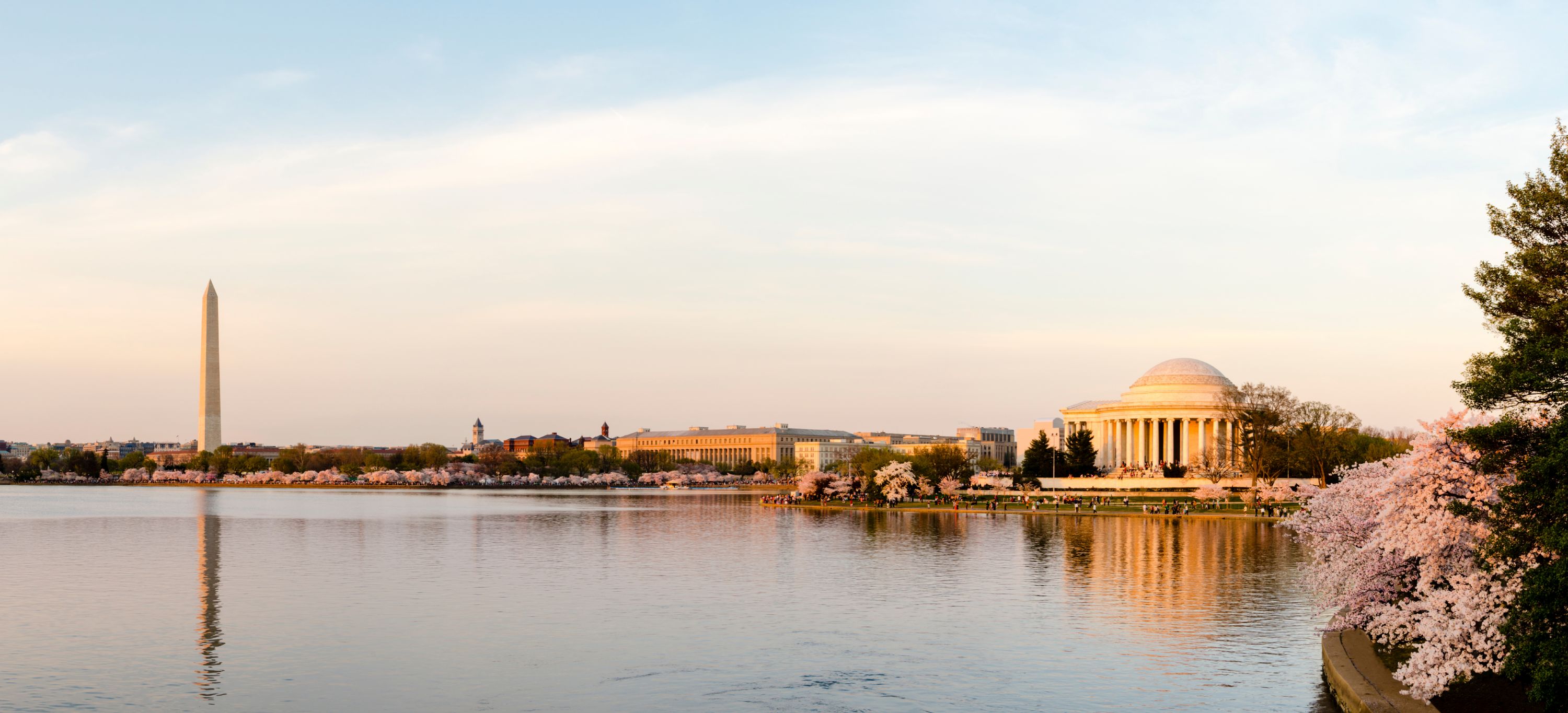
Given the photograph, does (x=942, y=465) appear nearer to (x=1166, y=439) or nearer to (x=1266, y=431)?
(x=1166, y=439)

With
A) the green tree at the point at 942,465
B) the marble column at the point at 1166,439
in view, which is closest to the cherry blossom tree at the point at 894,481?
the green tree at the point at 942,465

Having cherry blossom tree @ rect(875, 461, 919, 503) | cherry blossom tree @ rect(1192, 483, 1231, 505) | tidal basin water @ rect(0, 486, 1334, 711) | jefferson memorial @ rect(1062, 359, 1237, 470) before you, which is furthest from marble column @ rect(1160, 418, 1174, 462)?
tidal basin water @ rect(0, 486, 1334, 711)

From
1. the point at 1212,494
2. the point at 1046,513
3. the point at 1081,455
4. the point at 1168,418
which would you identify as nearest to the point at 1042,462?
the point at 1081,455

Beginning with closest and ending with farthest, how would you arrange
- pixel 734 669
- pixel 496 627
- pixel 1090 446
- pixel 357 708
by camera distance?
1. pixel 357 708
2. pixel 734 669
3. pixel 496 627
4. pixel 1090 446

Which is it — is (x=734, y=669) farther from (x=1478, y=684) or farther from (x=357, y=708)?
(x=1478, y=684)

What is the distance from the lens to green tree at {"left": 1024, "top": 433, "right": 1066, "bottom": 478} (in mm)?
148250

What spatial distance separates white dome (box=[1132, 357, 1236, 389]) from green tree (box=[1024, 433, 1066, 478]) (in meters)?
16.4

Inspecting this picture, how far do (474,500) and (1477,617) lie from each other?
456ft

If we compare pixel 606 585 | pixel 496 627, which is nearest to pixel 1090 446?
pixel 606 585

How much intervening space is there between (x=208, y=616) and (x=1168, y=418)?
132 meters

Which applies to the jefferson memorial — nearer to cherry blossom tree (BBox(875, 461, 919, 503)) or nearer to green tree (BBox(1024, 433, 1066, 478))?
green tree (BBox(1024, 433, 1066, 478))

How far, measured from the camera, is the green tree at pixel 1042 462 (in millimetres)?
148250

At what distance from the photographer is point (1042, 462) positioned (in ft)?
494

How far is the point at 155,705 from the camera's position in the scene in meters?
24.1
